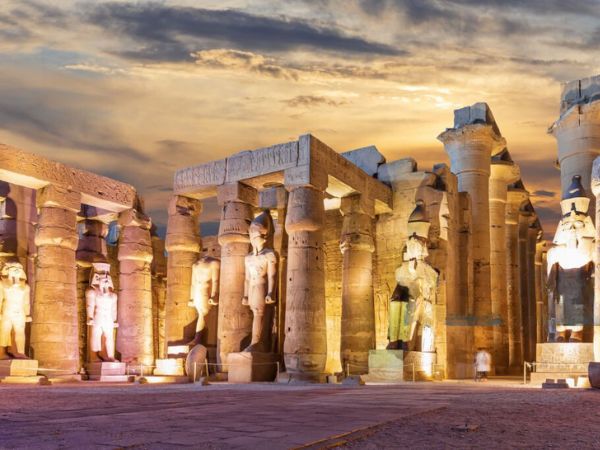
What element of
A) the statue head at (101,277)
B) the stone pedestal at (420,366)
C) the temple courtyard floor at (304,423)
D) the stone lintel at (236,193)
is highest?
the stone lintel at (236,193)

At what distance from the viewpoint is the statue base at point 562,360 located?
15141mm

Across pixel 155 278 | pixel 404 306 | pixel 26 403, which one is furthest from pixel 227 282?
pixel 26 403

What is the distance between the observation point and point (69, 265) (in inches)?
739

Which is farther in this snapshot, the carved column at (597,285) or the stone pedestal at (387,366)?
the stone pedestal at (387,366)

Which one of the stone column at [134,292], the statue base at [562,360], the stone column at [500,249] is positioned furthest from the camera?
the stone column at [500,249]

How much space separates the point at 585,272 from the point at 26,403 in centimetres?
1288

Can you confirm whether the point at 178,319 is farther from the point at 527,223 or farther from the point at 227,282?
the point at 527,223

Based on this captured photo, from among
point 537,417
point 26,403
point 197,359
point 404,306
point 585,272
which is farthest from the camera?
point 197,359

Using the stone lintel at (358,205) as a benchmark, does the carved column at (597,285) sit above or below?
below

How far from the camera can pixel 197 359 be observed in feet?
62.3

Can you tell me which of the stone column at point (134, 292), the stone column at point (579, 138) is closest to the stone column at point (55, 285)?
the stone column at point (134, 292)

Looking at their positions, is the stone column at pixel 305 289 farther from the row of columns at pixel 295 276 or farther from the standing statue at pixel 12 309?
the standing statue at pixel 12 309

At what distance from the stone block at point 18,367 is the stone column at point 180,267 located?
4.60m

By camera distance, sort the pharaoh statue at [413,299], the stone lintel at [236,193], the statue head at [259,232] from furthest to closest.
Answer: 1. the stone lintel at [236,193]
2. the statue head at [259,232]
3. the pharaoh statue at [413,299]
